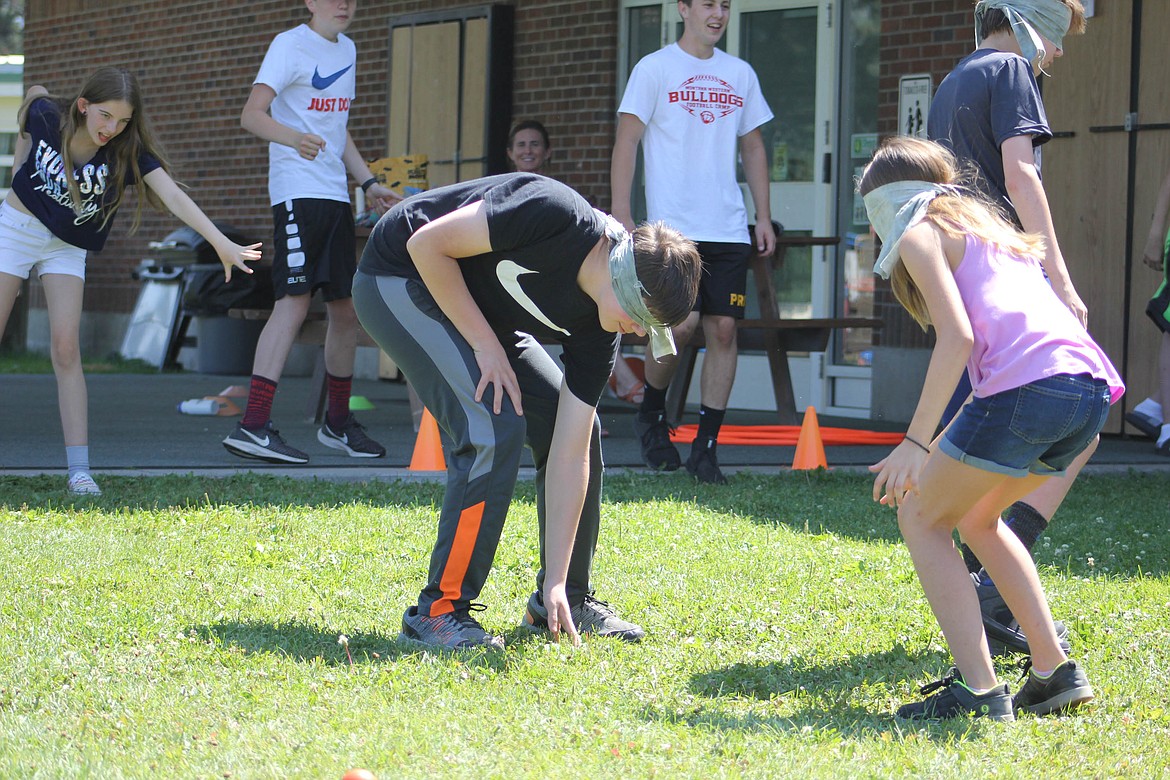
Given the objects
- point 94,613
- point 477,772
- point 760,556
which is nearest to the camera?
point 477,772

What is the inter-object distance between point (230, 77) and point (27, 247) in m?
9.17

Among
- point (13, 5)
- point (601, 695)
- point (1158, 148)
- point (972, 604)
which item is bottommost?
point (601, 695)

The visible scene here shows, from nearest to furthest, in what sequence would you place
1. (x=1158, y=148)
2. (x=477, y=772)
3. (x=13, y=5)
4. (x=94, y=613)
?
(x=477, y=772)
(x=94, y=613)
(x=1158, y=148)
(x=13, y=5)

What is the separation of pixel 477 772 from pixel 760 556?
2223 mm

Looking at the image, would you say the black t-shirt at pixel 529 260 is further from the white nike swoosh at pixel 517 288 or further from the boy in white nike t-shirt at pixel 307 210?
the boy in white nike t-shirt at pixel 307 210

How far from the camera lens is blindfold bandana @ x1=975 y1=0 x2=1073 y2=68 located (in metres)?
4.08

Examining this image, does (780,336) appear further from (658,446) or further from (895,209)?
(895,209)

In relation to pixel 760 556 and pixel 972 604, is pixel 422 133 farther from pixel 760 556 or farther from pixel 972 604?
pixel 972 604

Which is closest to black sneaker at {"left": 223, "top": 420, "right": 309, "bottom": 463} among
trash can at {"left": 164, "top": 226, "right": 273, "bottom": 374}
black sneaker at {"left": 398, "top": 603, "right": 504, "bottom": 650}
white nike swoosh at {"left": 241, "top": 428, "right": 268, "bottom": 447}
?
white nike swoosh at {"left": 241, "top": 428, "right": 268, "bottom": 447}

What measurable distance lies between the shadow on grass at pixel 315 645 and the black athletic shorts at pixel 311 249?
3238mm

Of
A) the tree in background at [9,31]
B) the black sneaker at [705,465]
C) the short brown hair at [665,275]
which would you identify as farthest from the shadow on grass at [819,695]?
the tree in background at [9,31]

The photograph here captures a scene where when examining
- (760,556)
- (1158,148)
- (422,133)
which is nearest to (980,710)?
(760,556)

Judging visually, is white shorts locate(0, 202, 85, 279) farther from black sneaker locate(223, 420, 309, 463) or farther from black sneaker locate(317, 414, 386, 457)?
black sneaker locate(317, 414, 386, 457)

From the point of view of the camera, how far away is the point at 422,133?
12039mm
